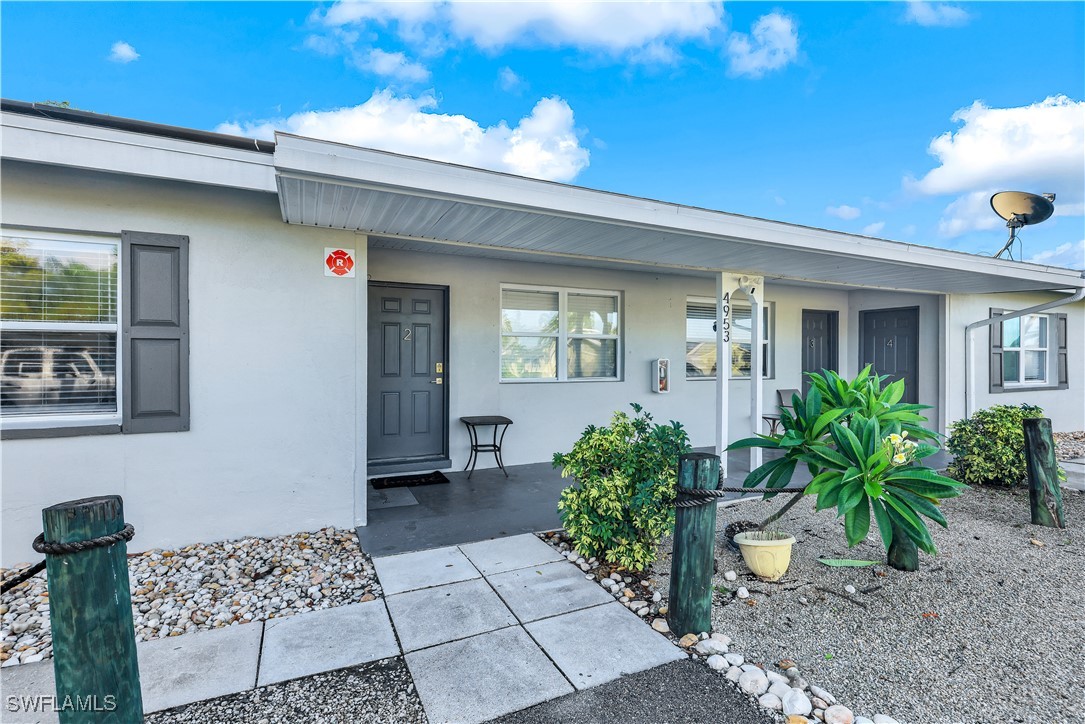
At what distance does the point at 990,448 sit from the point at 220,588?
22.3 feet

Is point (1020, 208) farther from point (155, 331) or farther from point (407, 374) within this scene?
point (155, 331)

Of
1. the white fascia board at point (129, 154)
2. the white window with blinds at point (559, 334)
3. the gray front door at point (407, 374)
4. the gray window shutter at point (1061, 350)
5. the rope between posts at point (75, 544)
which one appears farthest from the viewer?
the gray window shutter at point (1061, 350)

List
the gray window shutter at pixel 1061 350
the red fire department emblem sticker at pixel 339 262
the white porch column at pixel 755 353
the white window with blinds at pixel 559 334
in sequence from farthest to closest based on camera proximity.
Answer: the gray window shutter at pixel 1061 350, the white window with blinds at pixel 559 334, the white porch column at pixel 755 353, the red fire department emblem sticker at pixel 339 262

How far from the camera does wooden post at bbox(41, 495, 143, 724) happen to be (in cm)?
142

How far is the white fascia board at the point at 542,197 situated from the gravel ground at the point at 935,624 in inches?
92.8

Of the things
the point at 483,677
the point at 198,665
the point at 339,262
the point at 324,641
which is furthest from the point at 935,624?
the point at 339,262

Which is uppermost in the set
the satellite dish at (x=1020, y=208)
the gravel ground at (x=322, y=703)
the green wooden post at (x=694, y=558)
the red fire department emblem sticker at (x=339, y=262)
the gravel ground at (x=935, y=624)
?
the satellite dish at (x=1020, y=208)

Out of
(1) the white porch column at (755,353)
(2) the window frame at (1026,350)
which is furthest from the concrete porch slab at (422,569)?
(2) the window frame at (1026,350)

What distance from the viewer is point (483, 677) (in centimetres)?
210

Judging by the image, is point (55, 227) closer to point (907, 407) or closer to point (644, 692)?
point (644, 692)

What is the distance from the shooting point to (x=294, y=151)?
8.63 feet

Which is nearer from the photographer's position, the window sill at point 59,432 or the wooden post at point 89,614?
the wooden post at point 89,614

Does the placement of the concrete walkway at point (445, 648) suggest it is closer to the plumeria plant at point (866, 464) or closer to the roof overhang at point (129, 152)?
the plumeria plant at point (866, 464)

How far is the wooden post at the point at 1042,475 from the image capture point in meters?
4.06
